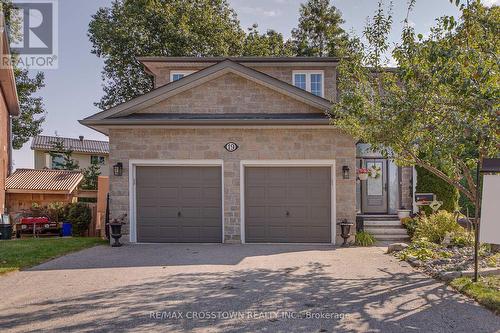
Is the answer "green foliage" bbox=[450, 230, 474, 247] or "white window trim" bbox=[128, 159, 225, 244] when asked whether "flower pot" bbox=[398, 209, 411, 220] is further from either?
"white window trim" bbox=[128, 159, 225, 244]

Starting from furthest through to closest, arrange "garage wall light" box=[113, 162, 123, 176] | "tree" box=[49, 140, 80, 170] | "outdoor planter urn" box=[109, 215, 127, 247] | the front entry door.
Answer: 1. "tree" box=[49, 140, 80, 170]
2. the front entry door
3. "garage wall light" box=[113, 162, 123, 176]
4. "outdoor planter urn" box=[109, 215, 127, 247]

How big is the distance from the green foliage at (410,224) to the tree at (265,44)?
55.2 ft

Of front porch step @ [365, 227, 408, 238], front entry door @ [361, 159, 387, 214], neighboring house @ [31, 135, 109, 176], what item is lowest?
front porch step @ [365, 227, 408, 238]

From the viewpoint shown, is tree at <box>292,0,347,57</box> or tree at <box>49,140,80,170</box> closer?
tree at <box>49,140,80,170</box>

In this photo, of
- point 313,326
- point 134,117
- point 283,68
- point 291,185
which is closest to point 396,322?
point 313,326

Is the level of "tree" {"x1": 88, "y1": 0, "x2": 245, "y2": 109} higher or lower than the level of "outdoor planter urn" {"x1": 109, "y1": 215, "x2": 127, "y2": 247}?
higher

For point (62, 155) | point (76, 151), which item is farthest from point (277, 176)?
point (76, 151)

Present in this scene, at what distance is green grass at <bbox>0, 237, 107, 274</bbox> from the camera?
29.0 feet

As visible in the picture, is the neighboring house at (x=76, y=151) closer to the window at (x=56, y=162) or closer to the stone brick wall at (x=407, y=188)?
the window at (x=56, y=162)

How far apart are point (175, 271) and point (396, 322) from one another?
14.7 ft

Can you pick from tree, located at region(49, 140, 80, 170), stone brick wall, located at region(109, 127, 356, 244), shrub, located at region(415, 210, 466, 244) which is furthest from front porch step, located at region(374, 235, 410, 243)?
tree, located at region(49, 140, 80, 170)

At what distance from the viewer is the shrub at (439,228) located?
11.4 metres

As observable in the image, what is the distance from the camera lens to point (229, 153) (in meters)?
12.2

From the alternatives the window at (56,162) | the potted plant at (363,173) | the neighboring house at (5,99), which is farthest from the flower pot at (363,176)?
the window at (56,162)
